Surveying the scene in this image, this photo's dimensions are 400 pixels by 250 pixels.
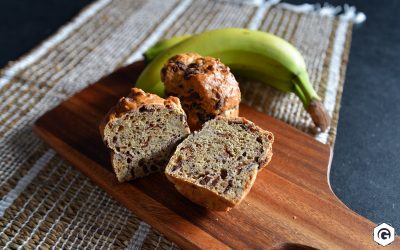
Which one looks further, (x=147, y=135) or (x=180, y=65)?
(x=180, y=65)

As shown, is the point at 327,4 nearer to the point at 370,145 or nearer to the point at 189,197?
the point at 370,145

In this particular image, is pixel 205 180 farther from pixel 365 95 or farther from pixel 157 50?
pixel 365 95

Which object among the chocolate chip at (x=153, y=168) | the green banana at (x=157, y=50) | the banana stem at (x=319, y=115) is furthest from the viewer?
the green banana at (x=157, y=50)

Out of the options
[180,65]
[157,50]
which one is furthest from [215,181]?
[157,50]

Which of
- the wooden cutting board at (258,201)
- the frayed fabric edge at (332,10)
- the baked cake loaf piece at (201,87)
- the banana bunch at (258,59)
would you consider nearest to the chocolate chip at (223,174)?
the wooden cutting board at (258,201)

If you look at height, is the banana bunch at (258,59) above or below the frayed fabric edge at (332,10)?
above

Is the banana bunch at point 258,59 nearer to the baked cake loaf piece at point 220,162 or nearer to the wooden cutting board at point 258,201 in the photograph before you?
the wooden cutting board at point 258,201

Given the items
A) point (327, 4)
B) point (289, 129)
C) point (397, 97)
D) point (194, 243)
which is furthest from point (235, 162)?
point (327, 4)
